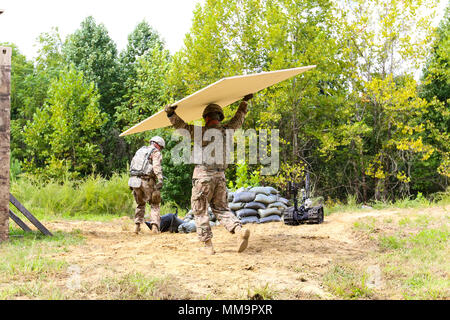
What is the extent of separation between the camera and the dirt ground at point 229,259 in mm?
4133

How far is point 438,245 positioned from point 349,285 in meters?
2.53

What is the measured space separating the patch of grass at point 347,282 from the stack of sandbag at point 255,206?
4885mm

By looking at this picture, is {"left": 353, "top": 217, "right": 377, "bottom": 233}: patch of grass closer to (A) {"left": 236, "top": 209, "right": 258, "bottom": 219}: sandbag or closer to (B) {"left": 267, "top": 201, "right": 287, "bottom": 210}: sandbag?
(B) {"left": 267, "top": 201, "right": 287, "bottom": 210}: sandbag

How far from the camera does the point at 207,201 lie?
593cm

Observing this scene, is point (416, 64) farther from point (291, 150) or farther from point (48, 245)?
point (48, 245)

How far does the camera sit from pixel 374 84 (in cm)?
1218

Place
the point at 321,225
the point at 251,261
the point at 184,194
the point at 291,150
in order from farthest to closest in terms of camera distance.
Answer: the point at 184,194, the point at 291,150, the point at 321,225, the point at 251,261

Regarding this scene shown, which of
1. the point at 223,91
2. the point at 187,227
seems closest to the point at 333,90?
the point at 187,227

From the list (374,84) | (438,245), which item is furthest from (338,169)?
(438,245)

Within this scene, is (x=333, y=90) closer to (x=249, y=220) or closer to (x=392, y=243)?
(x=249, y=220)

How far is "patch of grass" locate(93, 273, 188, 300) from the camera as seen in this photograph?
12.1 feet

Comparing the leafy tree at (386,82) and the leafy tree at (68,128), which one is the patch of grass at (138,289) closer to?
the leafy tree at (386,82)

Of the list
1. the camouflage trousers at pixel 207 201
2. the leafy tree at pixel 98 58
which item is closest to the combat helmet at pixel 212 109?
the camouflage trousers at pixel 207 201
